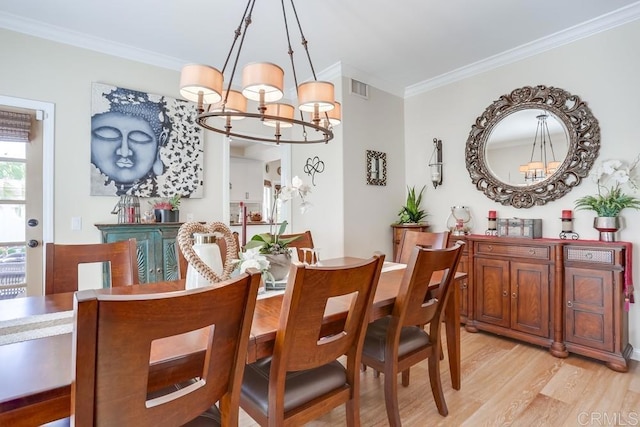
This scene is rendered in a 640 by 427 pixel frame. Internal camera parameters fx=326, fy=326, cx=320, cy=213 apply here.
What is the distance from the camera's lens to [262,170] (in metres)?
6.81

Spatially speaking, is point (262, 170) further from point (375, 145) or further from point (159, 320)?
point (159, 320)

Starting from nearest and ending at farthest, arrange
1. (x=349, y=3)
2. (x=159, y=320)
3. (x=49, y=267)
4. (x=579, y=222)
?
(x=159, y=320), (x=49, y=267), (x=349, y=3), (x=579, y=222)

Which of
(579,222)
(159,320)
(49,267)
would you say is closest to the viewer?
(159,320)

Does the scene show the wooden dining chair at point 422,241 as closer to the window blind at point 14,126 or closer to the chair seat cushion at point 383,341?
the chair seat cushion at point 383,341

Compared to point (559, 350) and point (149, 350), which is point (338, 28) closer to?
point (149, 350)

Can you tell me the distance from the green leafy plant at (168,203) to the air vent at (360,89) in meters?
2.19

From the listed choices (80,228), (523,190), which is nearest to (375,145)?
(523,190)

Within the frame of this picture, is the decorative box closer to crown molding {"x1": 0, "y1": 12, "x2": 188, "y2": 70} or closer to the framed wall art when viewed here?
the framed wall art

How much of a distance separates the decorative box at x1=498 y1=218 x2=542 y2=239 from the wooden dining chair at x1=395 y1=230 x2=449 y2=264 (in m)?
1.06

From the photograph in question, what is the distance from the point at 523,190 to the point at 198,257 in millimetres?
3132

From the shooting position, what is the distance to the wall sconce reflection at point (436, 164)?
386 centimetres

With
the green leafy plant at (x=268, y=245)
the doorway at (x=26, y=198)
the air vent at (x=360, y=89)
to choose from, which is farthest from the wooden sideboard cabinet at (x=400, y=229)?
the doorway at (x=26, y=198)

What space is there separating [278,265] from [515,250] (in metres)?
2.25

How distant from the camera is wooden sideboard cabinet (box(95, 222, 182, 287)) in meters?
2.69
